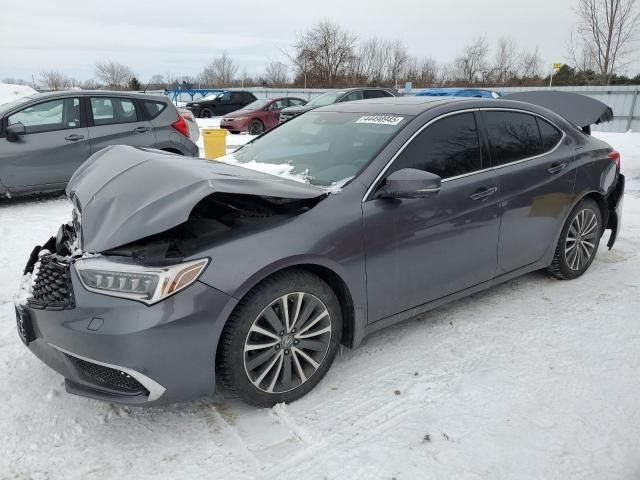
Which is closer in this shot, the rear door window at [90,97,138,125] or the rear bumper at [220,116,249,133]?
the rear door window at [90,97,138,125]

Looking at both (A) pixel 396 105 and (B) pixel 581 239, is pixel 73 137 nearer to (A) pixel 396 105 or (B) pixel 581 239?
(A) pixel 396 105

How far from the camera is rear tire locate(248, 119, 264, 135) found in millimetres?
18025

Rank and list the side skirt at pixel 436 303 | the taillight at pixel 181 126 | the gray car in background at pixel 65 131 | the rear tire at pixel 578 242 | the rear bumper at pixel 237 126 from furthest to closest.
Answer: the rear bumper at pixel 237 126 < the taillight at pixel 181 126 < the gray car in background at pixel 65 131 < the rear tire at pixel 578 242 < the side skirt at pixel 436 303

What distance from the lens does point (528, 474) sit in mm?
2154

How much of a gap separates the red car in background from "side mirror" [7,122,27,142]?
11.3 m

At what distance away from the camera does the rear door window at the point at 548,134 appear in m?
3.93

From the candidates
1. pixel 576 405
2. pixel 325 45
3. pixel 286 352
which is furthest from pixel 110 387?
pixel 325 45

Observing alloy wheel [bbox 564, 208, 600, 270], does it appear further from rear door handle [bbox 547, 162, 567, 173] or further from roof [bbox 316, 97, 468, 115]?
roof [bbox 316, 97, 468, 115]

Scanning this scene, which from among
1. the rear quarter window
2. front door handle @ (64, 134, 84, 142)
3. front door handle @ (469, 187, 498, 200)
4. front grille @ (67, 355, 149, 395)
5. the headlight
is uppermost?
the rear quarter window

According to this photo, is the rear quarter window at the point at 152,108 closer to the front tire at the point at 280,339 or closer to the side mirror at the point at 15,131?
the side mirror at the point at 15,131

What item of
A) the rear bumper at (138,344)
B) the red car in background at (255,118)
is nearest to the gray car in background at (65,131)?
the rear bumper at (138,344)

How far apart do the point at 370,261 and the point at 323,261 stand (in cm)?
33

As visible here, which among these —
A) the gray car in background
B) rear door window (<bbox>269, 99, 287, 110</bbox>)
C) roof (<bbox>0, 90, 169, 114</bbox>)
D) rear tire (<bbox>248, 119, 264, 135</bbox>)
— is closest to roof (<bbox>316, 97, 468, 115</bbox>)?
the gray car in background

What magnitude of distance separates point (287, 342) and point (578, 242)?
295 cm
